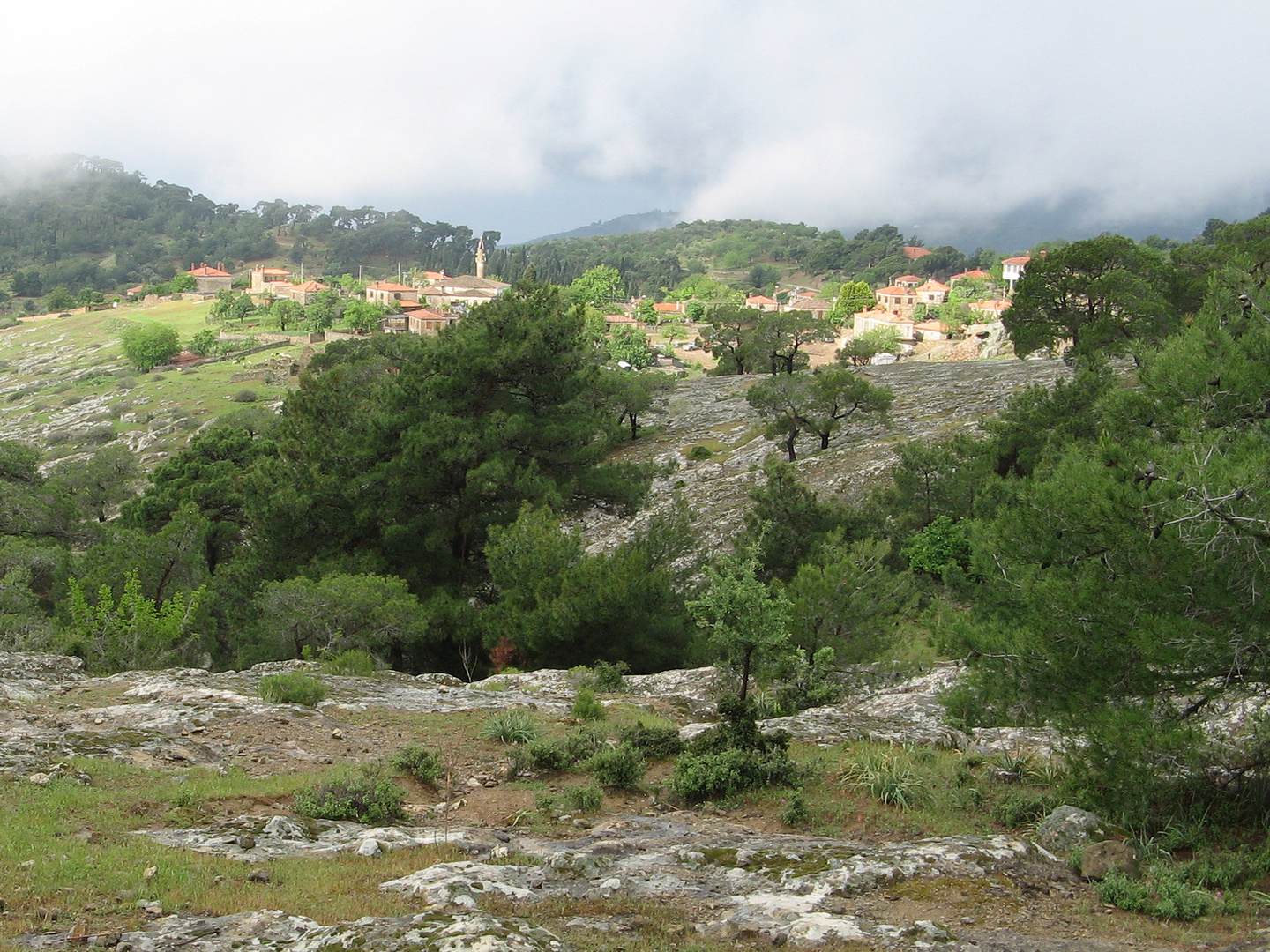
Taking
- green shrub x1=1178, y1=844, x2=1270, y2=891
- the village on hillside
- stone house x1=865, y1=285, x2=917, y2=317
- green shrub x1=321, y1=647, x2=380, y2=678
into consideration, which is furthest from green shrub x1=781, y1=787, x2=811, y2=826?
stone house x1=865, y1=285, x2=917, y2=317

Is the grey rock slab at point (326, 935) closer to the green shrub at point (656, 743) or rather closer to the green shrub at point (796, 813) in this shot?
the green shrub at point (796, 813)

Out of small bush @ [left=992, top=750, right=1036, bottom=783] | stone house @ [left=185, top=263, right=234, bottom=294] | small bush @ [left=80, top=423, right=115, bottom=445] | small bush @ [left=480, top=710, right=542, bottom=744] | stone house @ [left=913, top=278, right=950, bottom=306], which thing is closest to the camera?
small bush @ [left=992, top=750, right=1036, bottom=783]

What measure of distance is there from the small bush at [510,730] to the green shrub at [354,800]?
2500 mm

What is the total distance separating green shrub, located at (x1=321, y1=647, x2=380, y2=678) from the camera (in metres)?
13.6

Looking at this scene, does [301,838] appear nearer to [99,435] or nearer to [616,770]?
[616,770]

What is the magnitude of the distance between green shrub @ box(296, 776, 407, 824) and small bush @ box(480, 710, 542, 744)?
2.50 metres

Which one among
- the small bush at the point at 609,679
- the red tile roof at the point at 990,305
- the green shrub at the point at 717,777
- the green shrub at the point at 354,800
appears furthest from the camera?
the red tile roof at the point at 990,305

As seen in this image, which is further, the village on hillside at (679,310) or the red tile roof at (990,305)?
the red tile roof at (990,305)

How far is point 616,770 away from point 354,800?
7.87ft

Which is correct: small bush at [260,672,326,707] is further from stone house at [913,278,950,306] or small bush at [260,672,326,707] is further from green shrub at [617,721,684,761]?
stone house at [913,278,950,306]

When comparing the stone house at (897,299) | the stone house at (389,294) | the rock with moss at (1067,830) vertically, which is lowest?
the rock with moss at (1067,830)

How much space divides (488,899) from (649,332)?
121823 mm

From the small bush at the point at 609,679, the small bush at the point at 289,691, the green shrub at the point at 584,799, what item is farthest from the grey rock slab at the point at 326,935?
the small bush at the point at 609,679

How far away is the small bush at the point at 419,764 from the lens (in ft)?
28.6
